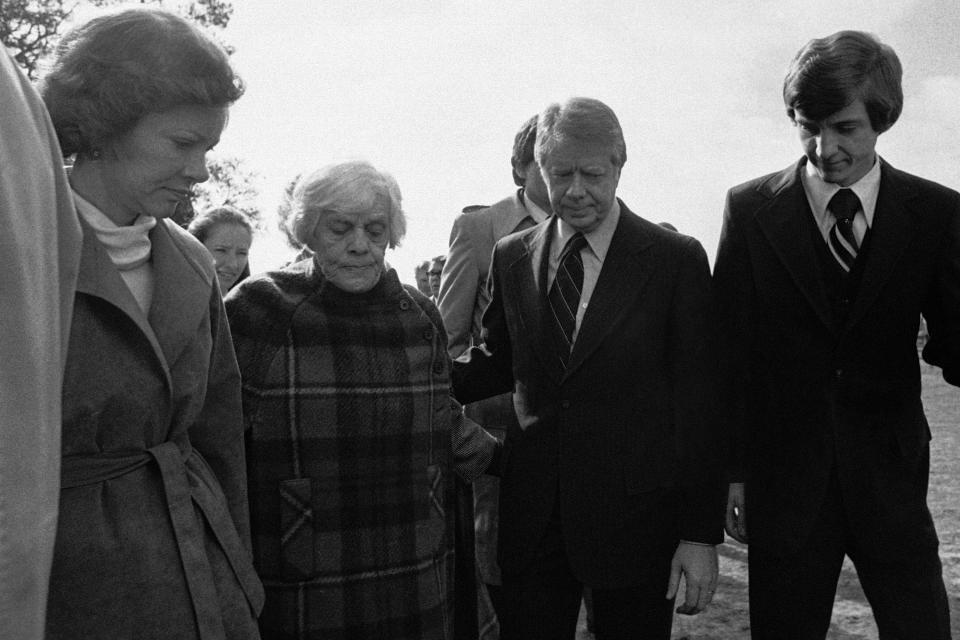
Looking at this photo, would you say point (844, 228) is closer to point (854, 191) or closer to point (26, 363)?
point (854, 191)

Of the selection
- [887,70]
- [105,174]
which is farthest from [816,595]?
[105,174]

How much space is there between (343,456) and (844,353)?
147 cm

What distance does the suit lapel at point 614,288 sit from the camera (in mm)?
2518

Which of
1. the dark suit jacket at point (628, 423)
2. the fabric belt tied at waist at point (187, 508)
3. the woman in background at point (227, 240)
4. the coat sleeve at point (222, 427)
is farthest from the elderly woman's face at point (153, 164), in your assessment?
the woman in background at point (227, 240)

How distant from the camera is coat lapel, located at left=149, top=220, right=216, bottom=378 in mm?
1845

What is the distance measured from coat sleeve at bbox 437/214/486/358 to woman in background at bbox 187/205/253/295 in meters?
1.36

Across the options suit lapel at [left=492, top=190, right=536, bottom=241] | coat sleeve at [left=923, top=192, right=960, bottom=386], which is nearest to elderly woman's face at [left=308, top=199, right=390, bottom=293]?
suit lapel at [left=492, top=190, right=536, bottom=241]

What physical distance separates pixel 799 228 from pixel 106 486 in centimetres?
200

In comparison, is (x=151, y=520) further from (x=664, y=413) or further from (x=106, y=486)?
(x=664, y=413)

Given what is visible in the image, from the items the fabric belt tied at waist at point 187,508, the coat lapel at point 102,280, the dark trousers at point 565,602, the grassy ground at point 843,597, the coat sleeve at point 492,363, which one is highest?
the coat lapel at point 102,280

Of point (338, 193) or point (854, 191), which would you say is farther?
point (854, 191)

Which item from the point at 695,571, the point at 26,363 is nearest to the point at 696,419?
the point at 695,571

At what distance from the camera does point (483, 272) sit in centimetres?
372

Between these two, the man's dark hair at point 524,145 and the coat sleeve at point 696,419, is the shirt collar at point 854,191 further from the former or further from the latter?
the man's dark hair at point 524,145
